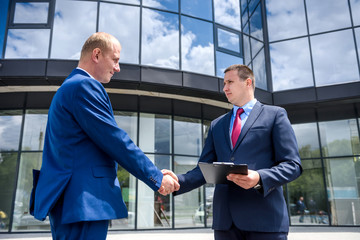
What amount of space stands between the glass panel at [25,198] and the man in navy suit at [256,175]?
33.4 feet

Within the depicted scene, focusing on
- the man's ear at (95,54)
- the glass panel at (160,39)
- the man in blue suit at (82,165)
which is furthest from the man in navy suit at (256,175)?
the glass panel at (160,39)

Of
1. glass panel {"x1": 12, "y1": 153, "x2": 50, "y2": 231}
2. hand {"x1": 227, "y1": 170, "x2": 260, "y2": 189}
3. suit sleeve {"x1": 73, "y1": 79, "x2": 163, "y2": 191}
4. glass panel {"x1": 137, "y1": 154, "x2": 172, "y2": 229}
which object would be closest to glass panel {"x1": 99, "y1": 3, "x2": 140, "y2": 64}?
glass panel {"x1": 137, "y1": 154, "x2": 172, "y2": 229}

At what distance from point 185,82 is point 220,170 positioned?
29.5ft

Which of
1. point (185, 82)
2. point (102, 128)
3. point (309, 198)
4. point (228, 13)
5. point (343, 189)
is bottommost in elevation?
point (309, 198)

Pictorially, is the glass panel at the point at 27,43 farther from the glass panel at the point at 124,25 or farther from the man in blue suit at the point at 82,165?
the man in blue suit at the point at 82,165

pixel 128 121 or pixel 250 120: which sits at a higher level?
pixel 128 121

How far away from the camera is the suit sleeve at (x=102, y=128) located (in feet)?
6.98

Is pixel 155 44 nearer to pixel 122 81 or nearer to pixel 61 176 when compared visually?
pixel 122 81

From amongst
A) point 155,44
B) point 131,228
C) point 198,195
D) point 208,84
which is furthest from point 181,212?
point 155,44

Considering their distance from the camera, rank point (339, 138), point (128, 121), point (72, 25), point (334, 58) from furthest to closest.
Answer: point (334, 58) → point (339, 138) → point (128, 121) → point (72, 25)

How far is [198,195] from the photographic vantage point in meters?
12.3

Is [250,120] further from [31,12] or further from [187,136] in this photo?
[31,12]

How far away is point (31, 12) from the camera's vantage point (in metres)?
11.0

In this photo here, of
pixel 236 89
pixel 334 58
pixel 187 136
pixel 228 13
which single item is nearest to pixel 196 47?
pixel 228 13
